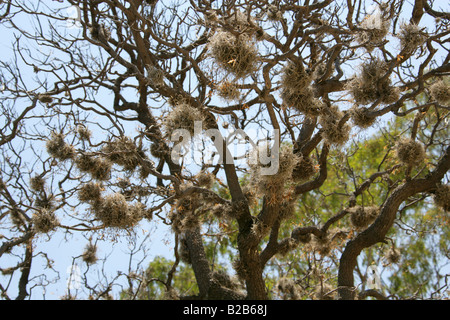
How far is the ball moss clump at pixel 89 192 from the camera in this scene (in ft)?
15.3

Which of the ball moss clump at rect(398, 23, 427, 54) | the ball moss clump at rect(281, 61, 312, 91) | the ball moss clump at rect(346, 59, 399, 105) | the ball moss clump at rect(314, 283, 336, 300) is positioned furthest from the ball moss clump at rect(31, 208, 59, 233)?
the ball moss clump at rect(398, 23, 427, 54)

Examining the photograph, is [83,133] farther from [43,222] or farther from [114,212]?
[114,212]

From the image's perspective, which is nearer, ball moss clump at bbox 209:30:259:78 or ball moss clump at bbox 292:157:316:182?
ball moss clump at bbox 209:30:259:78

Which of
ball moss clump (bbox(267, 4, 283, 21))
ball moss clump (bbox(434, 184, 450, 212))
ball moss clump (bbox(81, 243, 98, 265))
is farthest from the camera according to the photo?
ball moss clump (bbox(81, 243, 98, 265))

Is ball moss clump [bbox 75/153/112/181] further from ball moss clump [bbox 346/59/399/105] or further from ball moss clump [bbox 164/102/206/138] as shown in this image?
ball moss clump [bbox 346/59/399/105]

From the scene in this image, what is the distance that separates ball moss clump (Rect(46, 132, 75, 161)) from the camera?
467 cm

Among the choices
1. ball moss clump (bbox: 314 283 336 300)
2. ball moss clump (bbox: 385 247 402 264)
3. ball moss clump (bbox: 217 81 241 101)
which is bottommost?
ball moss clump (bbox: 314 283 336 300)

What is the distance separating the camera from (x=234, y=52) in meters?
3.84

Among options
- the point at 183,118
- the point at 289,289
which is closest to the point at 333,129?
the point at 183,118

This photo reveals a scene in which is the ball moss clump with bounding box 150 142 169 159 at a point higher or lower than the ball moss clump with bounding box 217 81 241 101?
higher

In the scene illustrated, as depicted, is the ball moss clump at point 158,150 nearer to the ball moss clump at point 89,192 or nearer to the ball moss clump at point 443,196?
the ball moss clump at point 89,192

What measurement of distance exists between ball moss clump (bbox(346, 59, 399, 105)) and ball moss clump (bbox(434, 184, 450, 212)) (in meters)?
1.38

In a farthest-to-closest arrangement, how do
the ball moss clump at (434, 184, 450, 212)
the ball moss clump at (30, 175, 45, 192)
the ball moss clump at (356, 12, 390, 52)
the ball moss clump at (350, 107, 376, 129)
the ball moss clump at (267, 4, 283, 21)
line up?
1. the ball moss clump at (30, 175, 45, 192)
2. the ball moss clump at (434, 184, 450, 212)
3. the ball moss clump at (267, 4, 283, 21)
4. the ball moss clump at (350, 107, 376, 129)
5. the ball moss clump at (356, 12, 390, 52)
